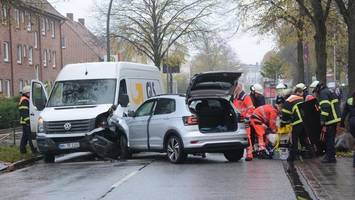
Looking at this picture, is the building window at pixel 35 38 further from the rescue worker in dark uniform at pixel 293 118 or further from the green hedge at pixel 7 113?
the rescue worker in dark uniform at pixel 293 118

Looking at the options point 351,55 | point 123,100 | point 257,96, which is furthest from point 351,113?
point 123,100

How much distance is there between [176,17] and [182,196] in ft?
111

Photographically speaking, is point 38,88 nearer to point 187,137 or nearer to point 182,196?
point 187,137

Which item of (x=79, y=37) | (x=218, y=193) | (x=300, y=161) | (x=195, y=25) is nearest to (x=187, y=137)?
(x=300, y=161)

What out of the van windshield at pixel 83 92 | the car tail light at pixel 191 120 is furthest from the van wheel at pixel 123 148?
the car tail light at pixel 191 120

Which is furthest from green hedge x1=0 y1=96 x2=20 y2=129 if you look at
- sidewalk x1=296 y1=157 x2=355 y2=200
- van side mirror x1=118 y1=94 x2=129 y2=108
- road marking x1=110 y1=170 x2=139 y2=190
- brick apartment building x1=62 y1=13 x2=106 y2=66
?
brick apartment building x1=62 y1=13 x2=106 y2=66

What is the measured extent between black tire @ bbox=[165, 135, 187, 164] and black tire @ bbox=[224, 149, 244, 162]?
1.26 m

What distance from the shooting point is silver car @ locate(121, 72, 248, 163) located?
45.8ft

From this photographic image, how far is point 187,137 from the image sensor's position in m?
13.9

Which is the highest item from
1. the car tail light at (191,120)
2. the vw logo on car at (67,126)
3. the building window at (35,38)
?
the building window at (35,38)

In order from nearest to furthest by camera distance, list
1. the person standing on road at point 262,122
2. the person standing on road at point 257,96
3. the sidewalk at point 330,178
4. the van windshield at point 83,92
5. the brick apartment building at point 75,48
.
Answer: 1. the sidewalk at point 330,178
2. the person standing on road at point 262,122
3. the van windshield at point 83,92
4. the person standing on road at point 257,96
5. the brick apartment building at point 75,48

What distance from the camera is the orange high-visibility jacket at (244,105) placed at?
1509 cm

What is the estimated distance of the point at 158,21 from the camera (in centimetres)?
4231

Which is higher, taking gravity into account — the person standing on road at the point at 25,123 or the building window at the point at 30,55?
the building window at the point at 30,55
